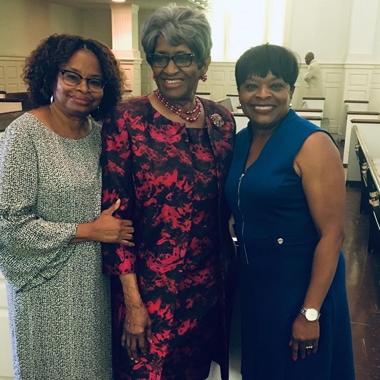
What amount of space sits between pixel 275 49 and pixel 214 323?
858 mm

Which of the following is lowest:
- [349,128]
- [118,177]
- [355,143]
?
[355,143]

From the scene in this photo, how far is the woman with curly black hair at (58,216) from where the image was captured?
1222 mm

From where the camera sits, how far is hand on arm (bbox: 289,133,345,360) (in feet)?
4.14

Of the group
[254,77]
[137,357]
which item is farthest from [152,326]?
[254,77]

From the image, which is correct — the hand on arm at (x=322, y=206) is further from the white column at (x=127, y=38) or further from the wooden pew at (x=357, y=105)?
the white column at (x=127, y=38)

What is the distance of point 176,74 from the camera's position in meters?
1.31

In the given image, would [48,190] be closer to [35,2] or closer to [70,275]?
[70,275]

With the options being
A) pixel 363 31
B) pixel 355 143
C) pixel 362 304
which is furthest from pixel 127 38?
pixel 362 304

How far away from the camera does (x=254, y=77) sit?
4.42 ft

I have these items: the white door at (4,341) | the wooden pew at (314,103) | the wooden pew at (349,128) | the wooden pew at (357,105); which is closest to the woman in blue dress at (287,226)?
the white door at (4,341)

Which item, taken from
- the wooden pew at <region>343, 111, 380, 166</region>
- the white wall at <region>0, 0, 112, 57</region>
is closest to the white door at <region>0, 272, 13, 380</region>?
the wooden pew at <region>343, 111, 380, 166</region>

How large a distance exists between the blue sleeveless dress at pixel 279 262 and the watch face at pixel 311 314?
0.05 meters

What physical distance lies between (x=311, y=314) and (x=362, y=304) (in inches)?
75.1

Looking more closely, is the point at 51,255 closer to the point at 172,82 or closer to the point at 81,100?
the point at 81,100
